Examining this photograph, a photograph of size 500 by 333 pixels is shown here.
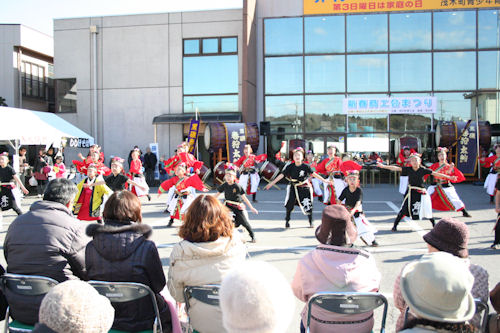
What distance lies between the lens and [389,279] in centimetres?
566

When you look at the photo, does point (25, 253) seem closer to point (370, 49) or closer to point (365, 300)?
point (365, 300)

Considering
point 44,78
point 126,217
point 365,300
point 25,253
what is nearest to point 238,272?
point 365,300

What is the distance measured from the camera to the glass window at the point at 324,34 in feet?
72.6

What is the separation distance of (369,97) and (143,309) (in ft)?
67.2

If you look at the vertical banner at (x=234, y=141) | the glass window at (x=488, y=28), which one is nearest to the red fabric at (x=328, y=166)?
the vertical banner at (x=234, y=141)

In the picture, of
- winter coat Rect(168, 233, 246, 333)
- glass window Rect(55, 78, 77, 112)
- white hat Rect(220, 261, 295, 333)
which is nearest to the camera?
white hat Rect(220, 261, 295, 333)

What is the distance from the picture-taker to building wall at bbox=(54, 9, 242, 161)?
22094 mm

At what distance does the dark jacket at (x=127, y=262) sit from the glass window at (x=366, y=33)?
820 inches

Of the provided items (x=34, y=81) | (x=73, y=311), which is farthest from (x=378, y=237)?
(x=34, y=81)

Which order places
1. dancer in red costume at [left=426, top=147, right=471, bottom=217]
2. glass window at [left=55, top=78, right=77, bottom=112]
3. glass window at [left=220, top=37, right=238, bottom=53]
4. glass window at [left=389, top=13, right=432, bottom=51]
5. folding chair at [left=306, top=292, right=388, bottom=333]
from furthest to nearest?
1. glass window at [left=55, top=78, right=77, bottom=112]
2. glass window at [left=220, top=37, right=238, bottom=53]
3. glass window at [left=389, top=13, right=432, bottom=51]
4. dancer in red costume at [left=426, top=147, right=471, bottom=217]
5. folding chair at [left=306, top=292, right=388, bottom=333]

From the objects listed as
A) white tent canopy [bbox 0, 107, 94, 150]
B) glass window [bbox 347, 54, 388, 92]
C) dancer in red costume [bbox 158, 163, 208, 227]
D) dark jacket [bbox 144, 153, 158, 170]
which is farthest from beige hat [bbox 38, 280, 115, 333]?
glass window [bbox 347, 54, 388, 92]

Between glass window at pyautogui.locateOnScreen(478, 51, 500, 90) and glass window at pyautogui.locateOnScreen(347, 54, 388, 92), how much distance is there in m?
4.37

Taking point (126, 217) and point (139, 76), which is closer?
point (126, 217)

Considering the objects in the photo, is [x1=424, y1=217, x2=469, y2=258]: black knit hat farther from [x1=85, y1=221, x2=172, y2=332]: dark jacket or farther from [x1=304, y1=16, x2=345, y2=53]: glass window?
[x1=304, y1=16, x2=345, y2=53]: glass window
